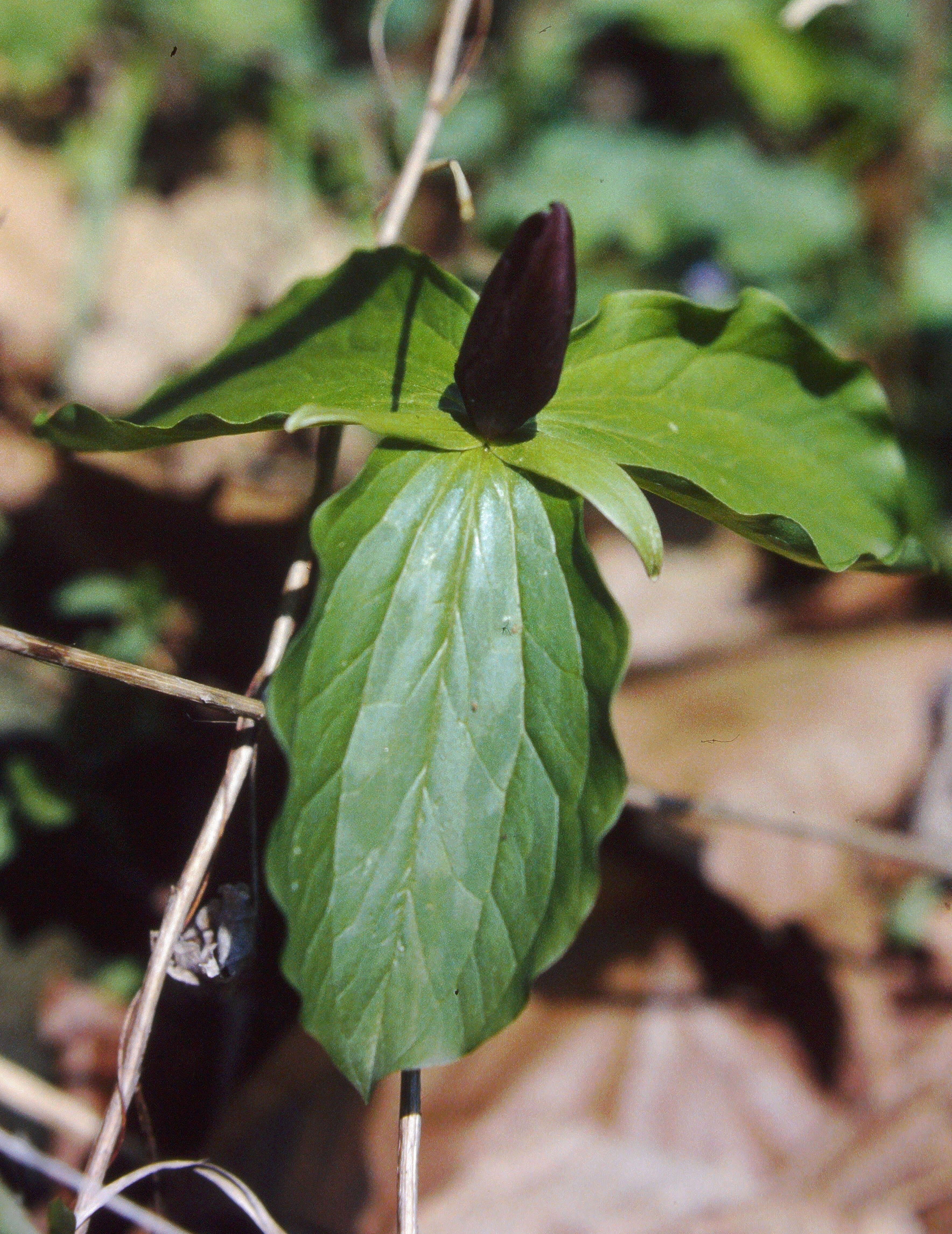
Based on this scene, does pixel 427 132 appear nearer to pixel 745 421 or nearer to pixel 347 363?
pixel 347 363

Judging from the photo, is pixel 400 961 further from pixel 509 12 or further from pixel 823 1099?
pixel 509 12

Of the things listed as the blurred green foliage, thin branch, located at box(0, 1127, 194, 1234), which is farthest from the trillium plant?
the blurred green foliage

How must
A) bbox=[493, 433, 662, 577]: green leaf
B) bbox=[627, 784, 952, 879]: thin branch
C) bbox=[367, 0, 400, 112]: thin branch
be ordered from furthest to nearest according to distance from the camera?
1. bbox=[627, 784, 952, 879]: thin branch
2. bbox=[367, 0, 400, 112]: thin branch
3. bbox=[493, 433, 662, 577]: green leaf

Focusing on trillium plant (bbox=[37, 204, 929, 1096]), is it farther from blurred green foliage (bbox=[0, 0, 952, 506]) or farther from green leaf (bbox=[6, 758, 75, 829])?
blurred green foliage (bbox=[0, 0, 952, 506])

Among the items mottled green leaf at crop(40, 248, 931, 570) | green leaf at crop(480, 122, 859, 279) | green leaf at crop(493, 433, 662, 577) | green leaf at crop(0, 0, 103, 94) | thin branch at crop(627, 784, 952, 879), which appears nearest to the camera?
green leaf at crop(493, 433, 662, 577)

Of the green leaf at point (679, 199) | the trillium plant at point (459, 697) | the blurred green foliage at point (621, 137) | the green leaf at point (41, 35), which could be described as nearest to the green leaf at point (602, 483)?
the trillium plant at point (459, 697)

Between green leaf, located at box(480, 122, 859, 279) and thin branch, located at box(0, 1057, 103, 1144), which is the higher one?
green leaf, located at box(480, 122, 859, 279)

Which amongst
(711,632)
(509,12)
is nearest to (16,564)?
(711,632)
